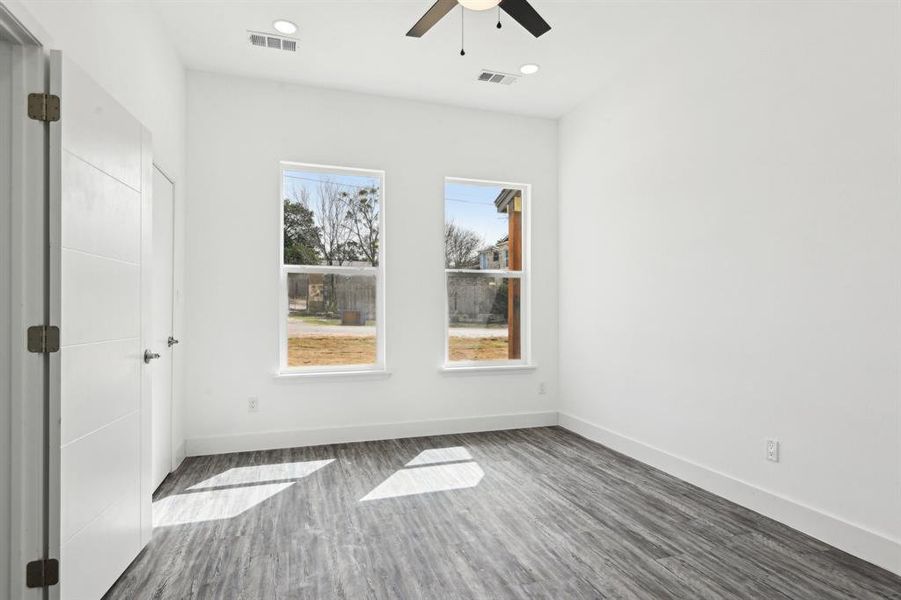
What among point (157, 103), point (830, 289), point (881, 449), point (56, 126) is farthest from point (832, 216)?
point (157, 103)

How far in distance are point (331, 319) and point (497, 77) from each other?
8.24 feet

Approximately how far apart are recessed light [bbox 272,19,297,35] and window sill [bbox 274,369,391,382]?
2.62 metres

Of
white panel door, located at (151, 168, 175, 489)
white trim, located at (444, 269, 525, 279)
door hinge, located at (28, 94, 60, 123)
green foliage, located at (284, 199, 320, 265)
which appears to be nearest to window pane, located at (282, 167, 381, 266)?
green foliage, located at (284, 199, 320, 265)

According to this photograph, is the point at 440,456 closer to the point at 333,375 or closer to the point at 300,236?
the point at 333,375

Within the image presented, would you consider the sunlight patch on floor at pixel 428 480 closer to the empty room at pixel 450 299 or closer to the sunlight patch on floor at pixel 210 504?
the empty room at pixel 450 299

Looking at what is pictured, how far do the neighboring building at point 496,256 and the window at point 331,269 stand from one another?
104 cm

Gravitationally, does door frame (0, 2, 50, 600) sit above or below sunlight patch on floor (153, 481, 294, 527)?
above

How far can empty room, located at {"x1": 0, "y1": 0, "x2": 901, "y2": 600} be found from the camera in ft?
6.46

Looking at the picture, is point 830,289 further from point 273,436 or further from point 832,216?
point 273,436

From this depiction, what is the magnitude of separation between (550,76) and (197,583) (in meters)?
4.15

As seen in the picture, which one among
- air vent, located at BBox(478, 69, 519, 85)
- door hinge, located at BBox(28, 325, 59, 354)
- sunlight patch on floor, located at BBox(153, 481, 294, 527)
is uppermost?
air vent, located at BBox(478, 69, 519, 85)

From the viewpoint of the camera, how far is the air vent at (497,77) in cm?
407

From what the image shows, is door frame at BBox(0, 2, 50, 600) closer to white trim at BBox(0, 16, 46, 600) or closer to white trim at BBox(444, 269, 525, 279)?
white trim at BBox(0, 16, 46, 600)

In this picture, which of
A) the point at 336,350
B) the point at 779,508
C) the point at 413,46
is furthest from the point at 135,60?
the point at 779,508
